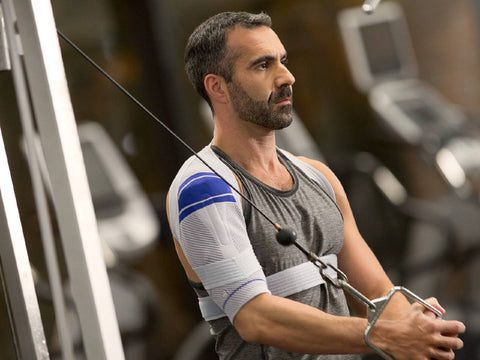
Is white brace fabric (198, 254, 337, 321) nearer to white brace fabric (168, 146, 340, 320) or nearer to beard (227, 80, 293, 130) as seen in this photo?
white brace fabric (168, 146, 340, 320)

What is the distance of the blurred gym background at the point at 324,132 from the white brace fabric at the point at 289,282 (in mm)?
812

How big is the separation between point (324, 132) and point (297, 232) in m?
1.03

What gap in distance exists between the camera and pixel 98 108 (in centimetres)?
145

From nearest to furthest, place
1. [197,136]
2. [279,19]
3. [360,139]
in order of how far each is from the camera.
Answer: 1. [197,136]
2. [279,19]
3. [360,139]

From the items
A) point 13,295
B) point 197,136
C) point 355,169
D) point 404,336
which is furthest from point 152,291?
point 404,336

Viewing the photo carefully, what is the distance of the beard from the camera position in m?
0.59

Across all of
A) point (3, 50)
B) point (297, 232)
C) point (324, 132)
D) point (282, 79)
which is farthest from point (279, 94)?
point (324, 132)

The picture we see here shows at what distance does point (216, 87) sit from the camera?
1.98 feet

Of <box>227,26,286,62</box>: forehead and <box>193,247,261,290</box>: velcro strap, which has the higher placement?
<box>227,26,286,62</box>: forehead

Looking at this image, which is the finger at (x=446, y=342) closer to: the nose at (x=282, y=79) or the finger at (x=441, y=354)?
the finger at (x=441, y=354)

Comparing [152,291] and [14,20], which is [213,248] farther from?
[152,291]

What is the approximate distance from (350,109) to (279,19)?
0.91ft

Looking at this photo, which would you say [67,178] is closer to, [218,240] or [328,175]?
[218,240]

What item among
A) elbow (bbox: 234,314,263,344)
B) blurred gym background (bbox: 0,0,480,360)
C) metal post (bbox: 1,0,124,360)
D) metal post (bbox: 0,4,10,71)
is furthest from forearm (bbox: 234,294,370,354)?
blurred gym background (bbox: 0,0,480,360)
